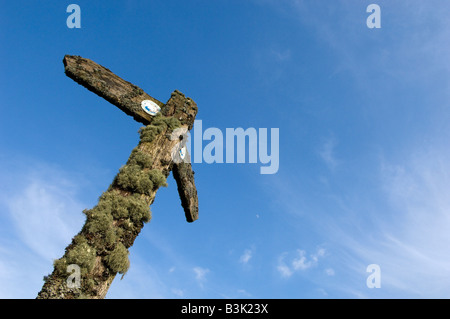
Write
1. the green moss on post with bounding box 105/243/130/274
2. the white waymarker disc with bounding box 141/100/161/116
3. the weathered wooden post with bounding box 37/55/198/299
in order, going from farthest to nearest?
the white waymarker disc with bounding box 141/100/161/116
the green moss on post with bounding box 105/243/130/274
the weathered wooden post with bounding box 37/55/198/299

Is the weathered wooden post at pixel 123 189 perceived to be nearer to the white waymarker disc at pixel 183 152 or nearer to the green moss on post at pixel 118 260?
the green moss on post at pixel 118 260

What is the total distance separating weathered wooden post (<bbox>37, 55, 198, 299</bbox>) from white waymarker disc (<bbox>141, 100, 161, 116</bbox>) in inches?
0.8

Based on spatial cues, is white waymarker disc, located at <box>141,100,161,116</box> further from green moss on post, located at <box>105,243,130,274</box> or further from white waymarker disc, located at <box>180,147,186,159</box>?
green moss on post, located at <box>105,243,130,274</box>

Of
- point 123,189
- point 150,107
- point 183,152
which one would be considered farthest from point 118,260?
point 150,107

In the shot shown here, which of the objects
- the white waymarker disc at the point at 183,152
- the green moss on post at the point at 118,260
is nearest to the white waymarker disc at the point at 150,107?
the white waymarker disc at the point at 183,152

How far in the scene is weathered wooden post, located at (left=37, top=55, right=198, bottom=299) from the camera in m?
2.95

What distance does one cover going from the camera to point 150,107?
5051 millimetres

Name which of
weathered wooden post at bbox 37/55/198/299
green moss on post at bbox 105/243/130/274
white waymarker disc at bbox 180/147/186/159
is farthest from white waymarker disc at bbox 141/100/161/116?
green moss on post at bbox 105/243/130/274

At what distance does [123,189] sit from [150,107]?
5.95 ft

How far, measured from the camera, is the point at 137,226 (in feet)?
11.7

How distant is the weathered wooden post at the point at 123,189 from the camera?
116 inches

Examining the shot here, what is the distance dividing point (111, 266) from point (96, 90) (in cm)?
278
